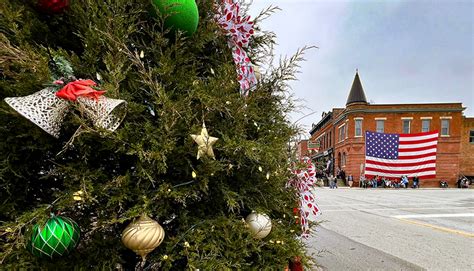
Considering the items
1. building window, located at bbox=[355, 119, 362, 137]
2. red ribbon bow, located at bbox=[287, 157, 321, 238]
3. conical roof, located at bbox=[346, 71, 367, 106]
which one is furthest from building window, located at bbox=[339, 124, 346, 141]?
red ribbon bow, located at bbox=[287, 157, 321, 238]

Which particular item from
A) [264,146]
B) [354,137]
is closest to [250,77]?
[264,146]

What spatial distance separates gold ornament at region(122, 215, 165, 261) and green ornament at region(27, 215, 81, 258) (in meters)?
0.21

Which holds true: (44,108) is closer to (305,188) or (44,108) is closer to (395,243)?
(305,188)

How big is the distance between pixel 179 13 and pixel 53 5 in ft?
1.80

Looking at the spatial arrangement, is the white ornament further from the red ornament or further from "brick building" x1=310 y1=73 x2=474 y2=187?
"brick building" x1=310 y1=73 x2=474 y2=187

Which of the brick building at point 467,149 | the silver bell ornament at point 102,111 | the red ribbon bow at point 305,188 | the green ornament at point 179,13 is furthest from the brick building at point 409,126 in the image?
the silver bell ornament at point 102,111

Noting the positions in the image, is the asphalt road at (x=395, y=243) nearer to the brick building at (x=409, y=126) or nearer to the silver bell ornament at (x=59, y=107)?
the silver bell ornament at (x=59, y=107)

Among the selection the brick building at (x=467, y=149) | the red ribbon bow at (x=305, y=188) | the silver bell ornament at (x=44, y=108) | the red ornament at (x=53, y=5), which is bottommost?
the red ribbon bow at (x=305, y=188)

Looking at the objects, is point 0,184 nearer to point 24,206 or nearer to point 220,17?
point 24,206

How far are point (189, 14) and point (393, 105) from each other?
34909 mm

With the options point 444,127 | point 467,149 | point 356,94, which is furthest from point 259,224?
point 467,149

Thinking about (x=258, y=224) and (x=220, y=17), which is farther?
(x=220, y=17)

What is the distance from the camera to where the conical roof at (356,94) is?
3406cm

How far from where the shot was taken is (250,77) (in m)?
1.73
